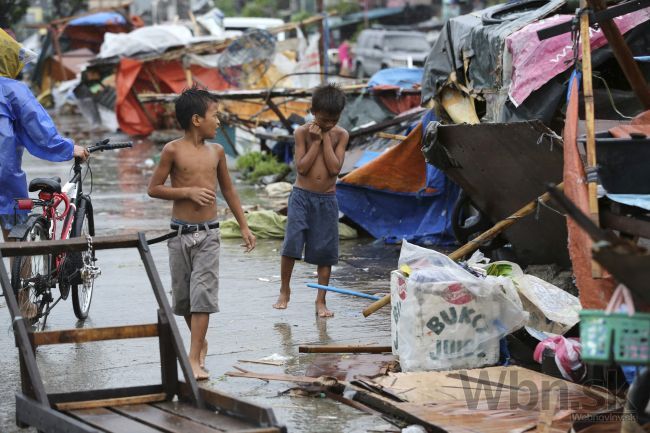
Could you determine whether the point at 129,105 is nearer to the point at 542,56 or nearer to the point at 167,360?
the point at 542,56

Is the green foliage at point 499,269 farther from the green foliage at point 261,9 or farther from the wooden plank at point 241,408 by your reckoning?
the green foliage at point 261,9

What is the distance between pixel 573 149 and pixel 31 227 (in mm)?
3231

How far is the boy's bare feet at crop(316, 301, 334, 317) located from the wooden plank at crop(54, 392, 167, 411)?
8.32ft

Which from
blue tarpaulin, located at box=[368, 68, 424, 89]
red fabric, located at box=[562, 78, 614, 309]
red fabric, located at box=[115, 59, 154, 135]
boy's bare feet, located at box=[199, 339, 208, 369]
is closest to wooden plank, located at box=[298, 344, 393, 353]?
boy's bare feet, located at box=[199, 339, 208, 369]

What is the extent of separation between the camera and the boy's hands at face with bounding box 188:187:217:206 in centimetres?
559

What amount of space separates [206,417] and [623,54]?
301cm

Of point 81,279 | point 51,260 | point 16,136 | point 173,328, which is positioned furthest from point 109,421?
point 16,136

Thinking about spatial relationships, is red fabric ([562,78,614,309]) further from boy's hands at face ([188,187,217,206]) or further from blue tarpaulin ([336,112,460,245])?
blue tarpaulin ([336,112,460,245])

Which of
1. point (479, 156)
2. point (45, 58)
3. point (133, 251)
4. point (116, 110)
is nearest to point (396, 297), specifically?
point (479, 156)

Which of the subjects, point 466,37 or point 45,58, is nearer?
point 466,37

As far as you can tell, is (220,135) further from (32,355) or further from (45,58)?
(45,58)

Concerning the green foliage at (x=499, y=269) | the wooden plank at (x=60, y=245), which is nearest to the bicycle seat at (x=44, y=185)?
the wooden plank at (x=60, y=245)

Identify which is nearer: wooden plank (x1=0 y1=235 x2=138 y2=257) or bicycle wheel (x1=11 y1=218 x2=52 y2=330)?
wooden plank (x1=0 y1=235 x2=138 y2=257)

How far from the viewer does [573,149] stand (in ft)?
17.0
